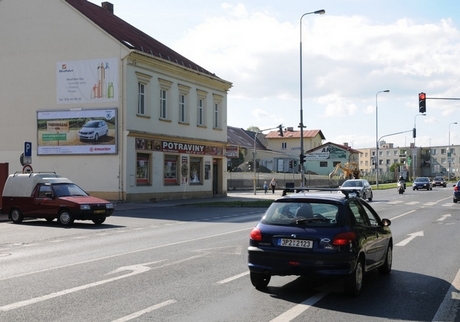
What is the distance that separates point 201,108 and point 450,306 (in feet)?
125

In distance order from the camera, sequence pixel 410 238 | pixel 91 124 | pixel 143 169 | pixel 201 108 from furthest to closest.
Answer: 1. pixel 201 108
2. pixel 143 169
3. pixel 91 124
4. pixel 410 238

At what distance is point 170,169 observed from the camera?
134 ft

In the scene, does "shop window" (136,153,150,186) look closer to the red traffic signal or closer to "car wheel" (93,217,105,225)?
"car wheel" (93,217,105,225)

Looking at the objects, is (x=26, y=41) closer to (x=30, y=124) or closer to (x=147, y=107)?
(x=30, y=124)

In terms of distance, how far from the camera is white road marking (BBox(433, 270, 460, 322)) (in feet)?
23.6

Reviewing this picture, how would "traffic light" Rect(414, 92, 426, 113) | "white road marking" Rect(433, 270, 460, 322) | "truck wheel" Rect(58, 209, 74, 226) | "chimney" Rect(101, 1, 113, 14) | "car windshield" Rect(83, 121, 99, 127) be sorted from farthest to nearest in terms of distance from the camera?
"chimney" Rect(101, 1, 113, 14), "car windshield" Rect(83, 121, 99, 127), "traffic light" Rect(414, 92, 426, 113), "truck wheel" Rect(58, 209, 74, 226), "white road marking" Rect(433, 270, 460, 322)

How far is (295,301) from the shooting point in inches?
316

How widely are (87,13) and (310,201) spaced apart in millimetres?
32440

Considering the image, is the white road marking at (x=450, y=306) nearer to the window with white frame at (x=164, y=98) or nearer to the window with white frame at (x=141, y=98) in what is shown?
the window with white frame at (x=141, y=98)

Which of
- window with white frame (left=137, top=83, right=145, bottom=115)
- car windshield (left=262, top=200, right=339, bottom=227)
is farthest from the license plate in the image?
window with white frame (left=137, top=83, right=145, bottom=115)

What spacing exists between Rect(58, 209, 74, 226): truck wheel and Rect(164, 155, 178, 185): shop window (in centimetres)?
1881

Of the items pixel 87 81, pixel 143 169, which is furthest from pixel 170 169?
pixel 87 81

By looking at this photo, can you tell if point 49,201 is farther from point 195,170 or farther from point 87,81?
point 195,170

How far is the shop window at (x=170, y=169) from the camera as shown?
132 feet
